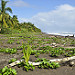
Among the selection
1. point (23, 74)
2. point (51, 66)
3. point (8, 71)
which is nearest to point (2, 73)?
point (8, 71)

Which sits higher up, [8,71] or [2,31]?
[2,31]

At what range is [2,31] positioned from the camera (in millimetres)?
24312

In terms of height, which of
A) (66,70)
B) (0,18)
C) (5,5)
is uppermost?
(5,5)

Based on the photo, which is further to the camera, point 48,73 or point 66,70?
point 66,70

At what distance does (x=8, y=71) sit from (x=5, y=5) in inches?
927

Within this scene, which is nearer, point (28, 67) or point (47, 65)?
point (28, 67)

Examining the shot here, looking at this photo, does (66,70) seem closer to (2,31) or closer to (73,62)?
(73,62)

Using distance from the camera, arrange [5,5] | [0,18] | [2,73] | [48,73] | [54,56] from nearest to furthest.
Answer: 1. [2,73]
2. [48,73]
3. [54,56]
4. [0,18]
5. [5,5]

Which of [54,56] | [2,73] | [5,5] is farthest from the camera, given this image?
[5,5]

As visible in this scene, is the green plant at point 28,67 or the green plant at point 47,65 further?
the green plant at point 47,65

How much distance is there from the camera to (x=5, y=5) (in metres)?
25.2

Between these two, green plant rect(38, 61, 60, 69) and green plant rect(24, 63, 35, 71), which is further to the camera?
green plant rect(38, 61, 60, 69)

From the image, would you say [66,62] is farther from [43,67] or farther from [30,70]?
[30,70]

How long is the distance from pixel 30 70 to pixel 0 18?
21.1 m
